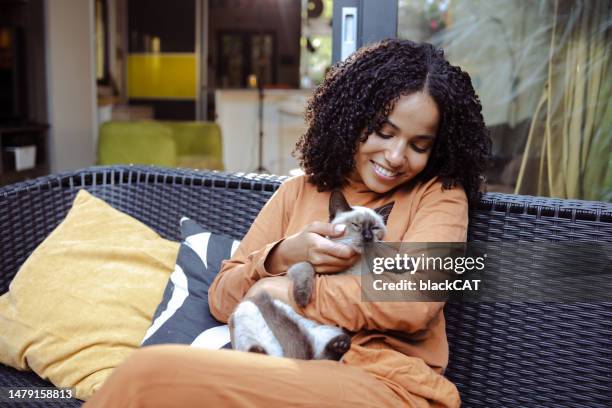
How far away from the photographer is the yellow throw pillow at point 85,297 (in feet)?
4.76

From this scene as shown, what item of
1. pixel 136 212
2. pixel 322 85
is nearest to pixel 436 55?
pixel 322 85

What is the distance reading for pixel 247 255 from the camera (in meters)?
1.39

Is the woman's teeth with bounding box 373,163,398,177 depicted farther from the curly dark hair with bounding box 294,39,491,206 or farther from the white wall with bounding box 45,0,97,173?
the white wall with bounding box 45,0,97,173

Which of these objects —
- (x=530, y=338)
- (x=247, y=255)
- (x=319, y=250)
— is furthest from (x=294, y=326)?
(x=530, y=338)

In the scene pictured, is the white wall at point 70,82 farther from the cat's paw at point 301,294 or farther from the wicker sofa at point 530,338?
the cat's paw at point 301,294

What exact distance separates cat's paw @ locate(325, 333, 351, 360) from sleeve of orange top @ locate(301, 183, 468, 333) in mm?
38

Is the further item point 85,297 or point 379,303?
point 85,297

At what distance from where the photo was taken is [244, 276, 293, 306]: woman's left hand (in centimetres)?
119

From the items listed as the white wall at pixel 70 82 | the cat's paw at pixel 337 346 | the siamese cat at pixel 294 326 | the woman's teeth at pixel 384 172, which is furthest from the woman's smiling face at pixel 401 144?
the white wall at pixel 70 82

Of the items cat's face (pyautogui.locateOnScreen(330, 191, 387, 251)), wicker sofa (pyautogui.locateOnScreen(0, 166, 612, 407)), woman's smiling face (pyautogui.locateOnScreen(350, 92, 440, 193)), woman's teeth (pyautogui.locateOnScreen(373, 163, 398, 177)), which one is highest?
woman's smiling face (pyautogui.locateOnScreen(350, 92, 440, 193))

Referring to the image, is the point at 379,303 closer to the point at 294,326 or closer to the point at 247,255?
the point at 294,326

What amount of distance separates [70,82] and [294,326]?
4615 mm

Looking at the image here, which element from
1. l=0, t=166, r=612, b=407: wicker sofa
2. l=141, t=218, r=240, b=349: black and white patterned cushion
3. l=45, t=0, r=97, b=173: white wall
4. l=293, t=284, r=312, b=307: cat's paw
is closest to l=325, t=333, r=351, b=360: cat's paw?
l=293, t=284, r=312, b=307: cat's paw

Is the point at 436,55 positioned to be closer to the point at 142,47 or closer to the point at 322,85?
the point at 322,85
